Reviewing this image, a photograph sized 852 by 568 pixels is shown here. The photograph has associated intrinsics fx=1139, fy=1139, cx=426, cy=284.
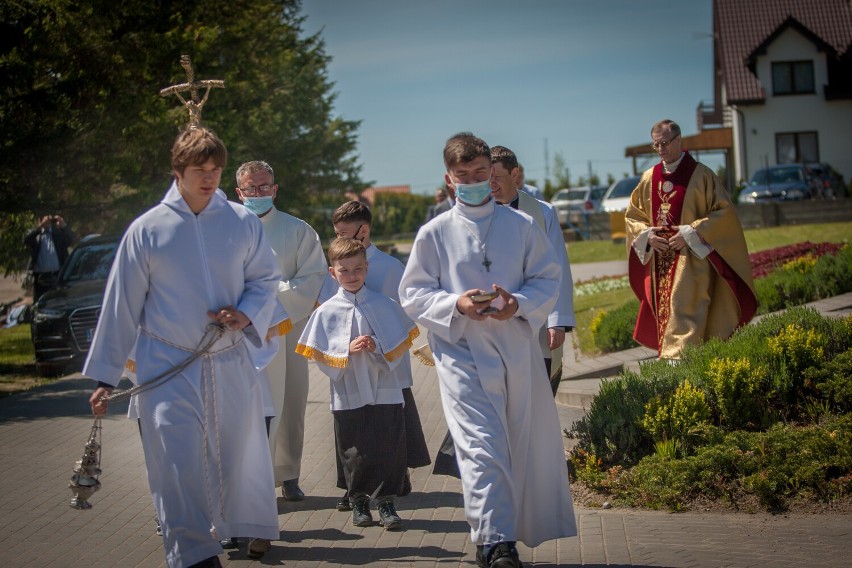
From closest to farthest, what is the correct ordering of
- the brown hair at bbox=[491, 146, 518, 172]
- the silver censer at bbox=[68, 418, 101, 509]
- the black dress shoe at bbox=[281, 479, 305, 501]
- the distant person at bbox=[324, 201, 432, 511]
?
1. the silver censer at bbox=[68, 418, 101, 509]
2. the distant person at bbox=[324, 201, 432, 511]
3. the brown hair at bbox=[491, 146, 518, 172]
4. the black dress shoe at bbox=[281, 479, 305, 501]

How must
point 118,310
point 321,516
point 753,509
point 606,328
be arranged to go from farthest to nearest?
point 606,328, point 321,516, point 753,509, point 118,310

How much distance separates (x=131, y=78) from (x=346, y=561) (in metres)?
12.2

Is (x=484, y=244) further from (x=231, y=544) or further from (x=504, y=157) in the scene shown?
(x=231, y=544)

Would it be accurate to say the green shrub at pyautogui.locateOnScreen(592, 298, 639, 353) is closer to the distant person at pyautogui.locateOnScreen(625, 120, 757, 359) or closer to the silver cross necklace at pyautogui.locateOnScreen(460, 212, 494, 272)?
the distant person at pyautogui.locateOnScreen(625, 120, 757, 359)

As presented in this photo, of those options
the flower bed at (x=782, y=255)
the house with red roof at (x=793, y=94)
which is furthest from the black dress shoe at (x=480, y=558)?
the house with red roof at (x=793, y=94)

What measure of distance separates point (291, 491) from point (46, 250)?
1213cm

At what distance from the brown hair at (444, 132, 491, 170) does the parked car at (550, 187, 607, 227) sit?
30.7 metres

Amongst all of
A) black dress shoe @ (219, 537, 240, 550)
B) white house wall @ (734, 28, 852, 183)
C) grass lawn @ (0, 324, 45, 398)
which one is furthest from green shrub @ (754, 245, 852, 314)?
white house wall @ (734, 28, 852, 183)

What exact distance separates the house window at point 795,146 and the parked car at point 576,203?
8906 mm

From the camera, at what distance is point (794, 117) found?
4950cm

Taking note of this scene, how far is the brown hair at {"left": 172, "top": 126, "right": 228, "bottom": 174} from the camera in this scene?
563cm

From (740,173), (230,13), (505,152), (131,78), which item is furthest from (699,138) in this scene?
(505,152)

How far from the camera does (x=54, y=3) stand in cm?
1559

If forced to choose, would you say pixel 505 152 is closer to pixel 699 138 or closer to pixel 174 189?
pixel 174 189
